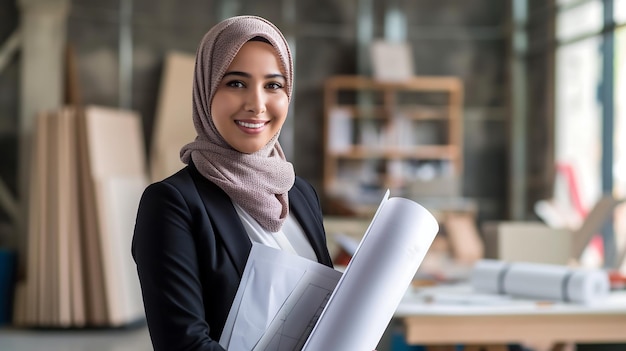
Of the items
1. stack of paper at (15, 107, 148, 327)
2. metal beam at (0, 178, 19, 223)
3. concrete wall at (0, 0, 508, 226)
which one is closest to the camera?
stack of paper at (15, 107, 148, 327)

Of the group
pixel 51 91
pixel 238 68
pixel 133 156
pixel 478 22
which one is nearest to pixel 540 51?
pixel 478 22

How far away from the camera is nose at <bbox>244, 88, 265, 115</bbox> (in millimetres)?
1317

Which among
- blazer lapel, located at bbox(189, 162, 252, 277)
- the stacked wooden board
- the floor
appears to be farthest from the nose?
the stacked wooden board

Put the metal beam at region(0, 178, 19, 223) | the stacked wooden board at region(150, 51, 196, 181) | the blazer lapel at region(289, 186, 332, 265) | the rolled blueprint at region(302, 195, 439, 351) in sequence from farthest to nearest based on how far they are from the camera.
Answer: the stacked wooden board at region(150, 51, 196, 181) → the metal beam at region(0, 178, 19, 223) → the blazer lapel at region(289, 186, 332, 265) → the rolled blueprint at region(302, 195, 439, 351)

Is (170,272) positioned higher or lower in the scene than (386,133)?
higher

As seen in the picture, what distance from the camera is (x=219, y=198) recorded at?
1344 millimetres

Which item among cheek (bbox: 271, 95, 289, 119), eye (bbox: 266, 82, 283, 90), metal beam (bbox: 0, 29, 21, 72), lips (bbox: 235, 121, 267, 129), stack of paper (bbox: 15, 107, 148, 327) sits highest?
metal beam (bbox: 0, 29, 21, 72)

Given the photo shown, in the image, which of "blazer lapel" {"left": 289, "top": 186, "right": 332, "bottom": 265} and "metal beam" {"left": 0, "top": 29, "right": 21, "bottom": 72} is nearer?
"blazer lapel" {"left": 289, "top": 186, "right": 332, "bottom": 265}

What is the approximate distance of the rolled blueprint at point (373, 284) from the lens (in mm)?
1215

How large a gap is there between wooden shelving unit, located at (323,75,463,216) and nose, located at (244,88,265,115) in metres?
8.12

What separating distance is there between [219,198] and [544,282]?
2360 mm

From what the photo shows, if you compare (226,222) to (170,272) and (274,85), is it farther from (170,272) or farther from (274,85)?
(274,85)

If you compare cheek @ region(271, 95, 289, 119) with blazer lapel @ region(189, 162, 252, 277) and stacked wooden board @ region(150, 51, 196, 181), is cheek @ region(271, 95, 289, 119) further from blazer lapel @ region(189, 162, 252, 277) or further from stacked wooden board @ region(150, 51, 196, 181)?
stacked wooden board @ region(150, 51, 196, 181)

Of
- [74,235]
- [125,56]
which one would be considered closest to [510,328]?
[74,235]
